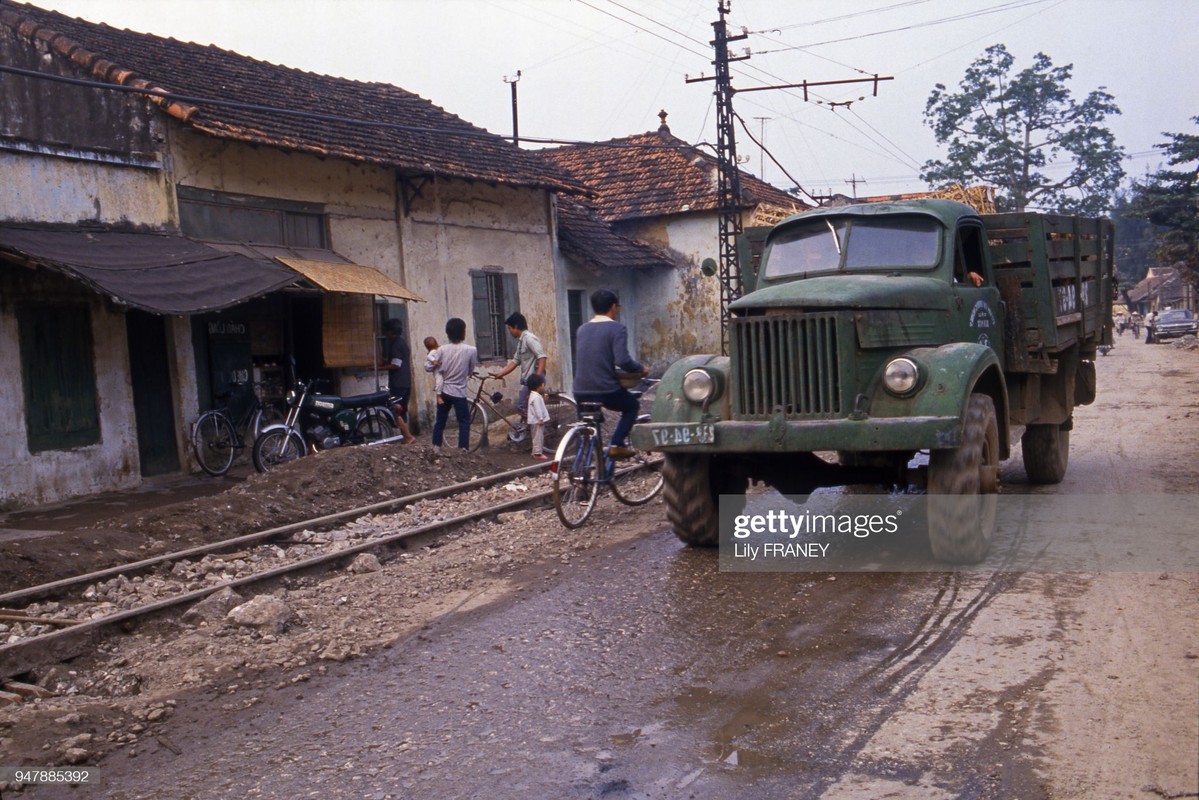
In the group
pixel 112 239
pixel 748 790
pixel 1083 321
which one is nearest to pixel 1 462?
pixel 112 239

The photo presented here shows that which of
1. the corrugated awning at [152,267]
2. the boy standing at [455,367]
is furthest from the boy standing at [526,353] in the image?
the corrugated awning at [152,267]

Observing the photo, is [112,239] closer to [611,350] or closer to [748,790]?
[611,350]

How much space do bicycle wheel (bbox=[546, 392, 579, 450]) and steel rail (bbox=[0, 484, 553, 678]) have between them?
16.3 feet

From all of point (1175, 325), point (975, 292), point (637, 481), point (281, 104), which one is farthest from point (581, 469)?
point (1175, 325)

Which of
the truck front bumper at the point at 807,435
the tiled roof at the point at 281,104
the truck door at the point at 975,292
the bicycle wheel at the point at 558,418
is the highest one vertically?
the tiled roof at the point at 281,104

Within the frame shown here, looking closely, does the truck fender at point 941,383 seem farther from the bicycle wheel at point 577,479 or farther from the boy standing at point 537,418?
the boy standing at point 537,418

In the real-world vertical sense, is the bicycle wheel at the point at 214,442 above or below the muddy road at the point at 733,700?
above

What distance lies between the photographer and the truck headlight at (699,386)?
7.53 meters

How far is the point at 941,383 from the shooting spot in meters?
6.92

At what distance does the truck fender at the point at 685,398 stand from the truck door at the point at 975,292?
1.83 metres

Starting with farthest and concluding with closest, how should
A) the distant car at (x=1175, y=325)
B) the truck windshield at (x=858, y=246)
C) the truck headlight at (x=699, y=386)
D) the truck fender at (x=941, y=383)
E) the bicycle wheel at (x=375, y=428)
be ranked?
the distant car at (x=1175, y=325), the bicycle wheel at (x=375, y=428), the truck windshield at (x=858, y=246), the truck headlight at (x=699, y=386), the truck fender at (x=941, y=383)

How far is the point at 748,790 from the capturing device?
3951 millimetres

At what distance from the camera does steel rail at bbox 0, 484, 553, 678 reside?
611 centimetres

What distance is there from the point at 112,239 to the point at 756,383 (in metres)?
8.70
